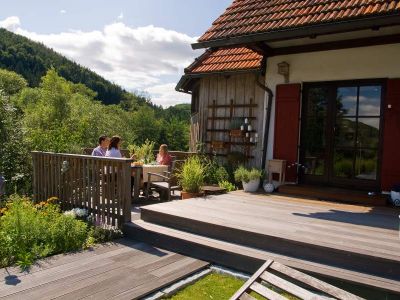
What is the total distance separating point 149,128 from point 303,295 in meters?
48.2

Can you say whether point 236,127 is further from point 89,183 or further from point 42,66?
point 42,66

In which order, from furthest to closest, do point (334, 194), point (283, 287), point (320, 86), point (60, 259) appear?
point (320, 86) → point (334, 194) → point (60, 259) → point (283, 287)

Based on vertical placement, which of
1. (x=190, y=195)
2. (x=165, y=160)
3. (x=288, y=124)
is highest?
(x=288, y=124)

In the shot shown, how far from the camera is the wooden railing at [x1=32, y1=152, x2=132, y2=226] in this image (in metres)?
5.25

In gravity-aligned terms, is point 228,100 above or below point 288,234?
above

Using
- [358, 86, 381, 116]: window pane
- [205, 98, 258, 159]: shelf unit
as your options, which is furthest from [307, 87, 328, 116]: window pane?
[205, 98, 258, 159]: shelf unit

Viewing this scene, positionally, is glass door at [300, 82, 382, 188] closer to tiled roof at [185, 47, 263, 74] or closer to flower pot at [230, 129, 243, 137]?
flower pot at [230, 129, 243, 137]

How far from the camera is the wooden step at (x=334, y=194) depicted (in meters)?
6.09

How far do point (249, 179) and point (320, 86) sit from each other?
7.58 feet

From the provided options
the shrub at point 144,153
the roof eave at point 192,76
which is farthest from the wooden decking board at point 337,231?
the shrub at point 144,153

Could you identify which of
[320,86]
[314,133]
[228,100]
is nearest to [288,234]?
[314,133]

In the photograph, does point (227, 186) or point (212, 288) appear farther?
point (227, 186)

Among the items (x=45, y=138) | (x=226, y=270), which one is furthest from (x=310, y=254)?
(x=45, y=138)

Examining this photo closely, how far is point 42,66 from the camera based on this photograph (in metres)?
61.2
